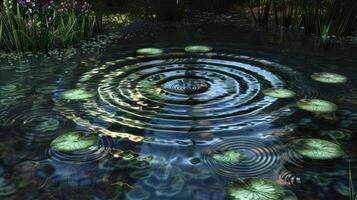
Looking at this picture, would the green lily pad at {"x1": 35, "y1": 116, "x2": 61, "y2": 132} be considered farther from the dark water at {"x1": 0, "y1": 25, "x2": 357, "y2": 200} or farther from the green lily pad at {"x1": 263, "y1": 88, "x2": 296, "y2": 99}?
the green lily pad at {"x1": 263, "y1": 88, "x2": 296, "y2": 99}

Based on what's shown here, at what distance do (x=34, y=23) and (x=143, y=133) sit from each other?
13.0 feet

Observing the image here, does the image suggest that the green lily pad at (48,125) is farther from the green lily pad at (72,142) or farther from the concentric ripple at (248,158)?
the concentric ripple at (248,158)

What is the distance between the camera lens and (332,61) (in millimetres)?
5832

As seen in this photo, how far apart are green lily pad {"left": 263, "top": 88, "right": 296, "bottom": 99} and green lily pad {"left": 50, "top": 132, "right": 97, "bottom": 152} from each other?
200 centimetres

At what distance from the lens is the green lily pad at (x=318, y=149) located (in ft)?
10.8

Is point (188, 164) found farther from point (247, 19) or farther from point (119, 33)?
point (247, 19)

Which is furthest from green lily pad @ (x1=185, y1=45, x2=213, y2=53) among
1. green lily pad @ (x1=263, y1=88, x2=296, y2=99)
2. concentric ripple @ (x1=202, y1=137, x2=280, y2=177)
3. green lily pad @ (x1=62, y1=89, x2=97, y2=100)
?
concentric ripple @ (x1=202, y1=137, x2=280, y2=177)

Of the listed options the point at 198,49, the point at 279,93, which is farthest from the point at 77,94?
the point at 198,49

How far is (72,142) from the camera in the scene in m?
3.54

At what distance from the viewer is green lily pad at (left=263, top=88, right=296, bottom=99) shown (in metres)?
4.51

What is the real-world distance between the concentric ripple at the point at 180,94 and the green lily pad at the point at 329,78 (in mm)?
A: 418

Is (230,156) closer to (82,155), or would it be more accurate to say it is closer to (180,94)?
(82,155)

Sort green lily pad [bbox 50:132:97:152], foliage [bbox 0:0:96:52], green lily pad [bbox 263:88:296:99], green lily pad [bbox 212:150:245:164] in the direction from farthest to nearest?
foliage [bbox 0:0:96:52], green lily pad [bbox 263:88:296:99], green lily pad [bbox 50:132:97:152], green lily pad [bbox 212:150:245:164]

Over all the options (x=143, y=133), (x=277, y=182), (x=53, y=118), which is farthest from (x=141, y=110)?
(x=277, y=182)
